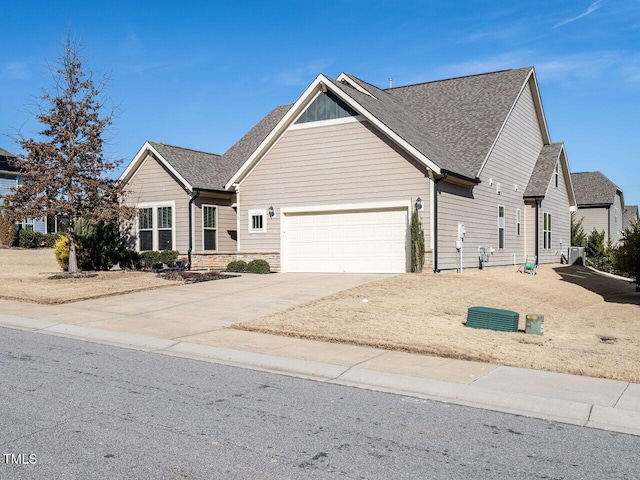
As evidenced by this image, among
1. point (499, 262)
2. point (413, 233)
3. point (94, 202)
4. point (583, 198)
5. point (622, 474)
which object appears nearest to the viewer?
point (622, 474)

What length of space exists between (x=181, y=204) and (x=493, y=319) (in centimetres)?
1615

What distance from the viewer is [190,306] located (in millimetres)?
15000

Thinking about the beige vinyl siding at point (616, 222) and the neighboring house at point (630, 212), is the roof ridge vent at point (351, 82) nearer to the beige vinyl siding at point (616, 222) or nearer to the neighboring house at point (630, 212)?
the beige vinyl siding at point (616, 222)

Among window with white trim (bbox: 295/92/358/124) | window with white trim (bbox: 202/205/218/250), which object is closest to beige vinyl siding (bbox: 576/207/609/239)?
window with white trim (bbox: 295/92/358/124)

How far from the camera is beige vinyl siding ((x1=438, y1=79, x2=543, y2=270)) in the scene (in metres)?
21.1

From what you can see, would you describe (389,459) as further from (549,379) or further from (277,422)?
(549,379)

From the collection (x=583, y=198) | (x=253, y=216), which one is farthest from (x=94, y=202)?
(x=583, y=198)

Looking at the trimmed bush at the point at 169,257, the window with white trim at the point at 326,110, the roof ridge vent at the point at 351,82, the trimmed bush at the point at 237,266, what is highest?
the roof ridge vent at the point at 351,82

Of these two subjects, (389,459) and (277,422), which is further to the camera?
(277,422)

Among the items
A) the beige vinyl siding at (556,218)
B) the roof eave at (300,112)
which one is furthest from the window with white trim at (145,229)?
the beige vinyl siding at (556,218)

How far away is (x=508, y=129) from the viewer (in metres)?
25.6

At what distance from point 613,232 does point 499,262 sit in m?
30.4

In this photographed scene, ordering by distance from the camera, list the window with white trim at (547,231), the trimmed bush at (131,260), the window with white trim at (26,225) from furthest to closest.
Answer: the window with white trim at (26,225) → the window with white trim at (547,231) → the trimmed bush at (131,260)

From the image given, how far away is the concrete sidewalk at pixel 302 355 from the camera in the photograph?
7320mm
